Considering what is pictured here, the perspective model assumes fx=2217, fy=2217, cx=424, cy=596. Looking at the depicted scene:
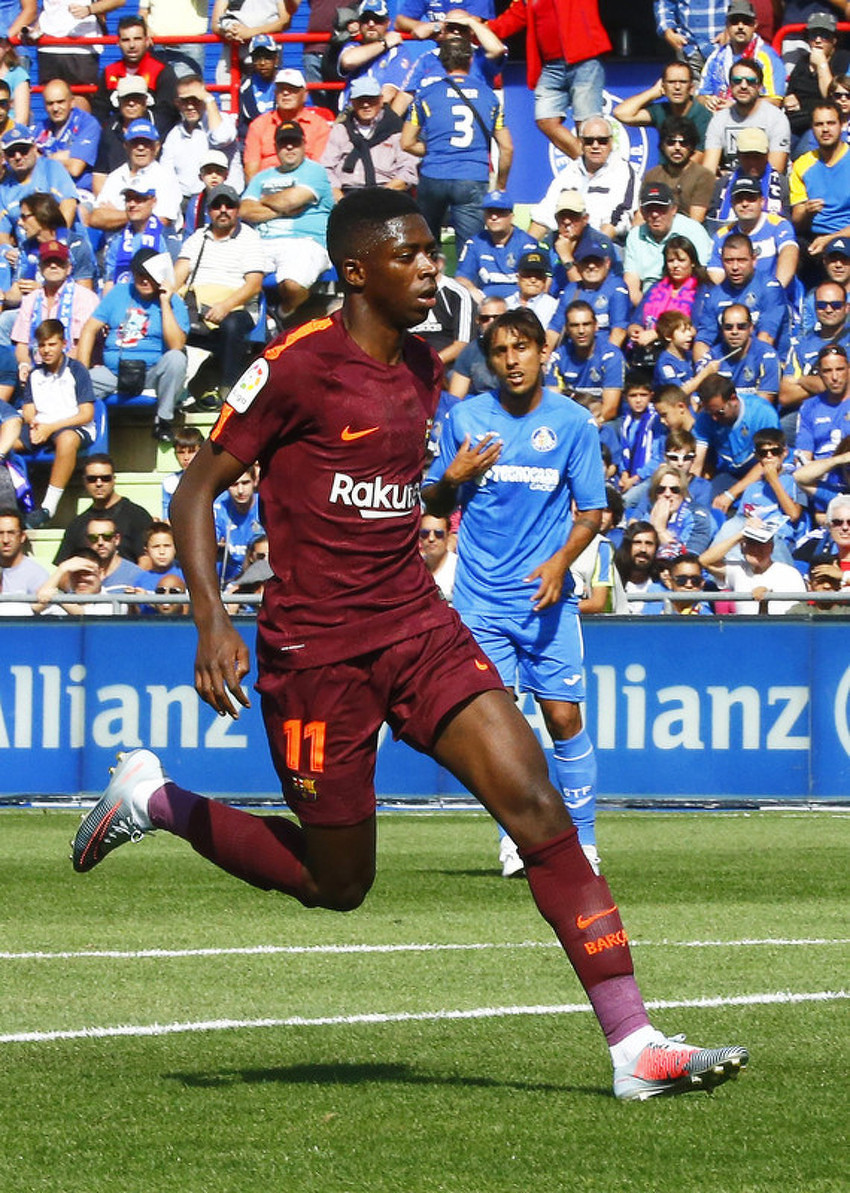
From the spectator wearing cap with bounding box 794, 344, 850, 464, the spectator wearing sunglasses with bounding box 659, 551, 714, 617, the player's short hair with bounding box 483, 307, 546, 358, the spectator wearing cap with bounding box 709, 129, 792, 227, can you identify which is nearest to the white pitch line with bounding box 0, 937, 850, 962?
the player's short hair with bounding box 483, 307, 546, 358

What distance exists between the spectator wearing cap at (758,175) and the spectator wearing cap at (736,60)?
104cm

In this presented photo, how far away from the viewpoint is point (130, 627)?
15.0m

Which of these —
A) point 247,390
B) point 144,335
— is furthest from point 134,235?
point 247,390

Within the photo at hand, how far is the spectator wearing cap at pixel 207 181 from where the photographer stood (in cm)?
1973

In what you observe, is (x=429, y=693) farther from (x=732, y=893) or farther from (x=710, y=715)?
(x=710, y=715)

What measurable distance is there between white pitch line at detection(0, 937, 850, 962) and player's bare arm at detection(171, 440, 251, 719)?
107 inches

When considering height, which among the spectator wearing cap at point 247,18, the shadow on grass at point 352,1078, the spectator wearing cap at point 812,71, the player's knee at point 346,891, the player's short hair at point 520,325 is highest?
the spectator wearing cap at point 247,18

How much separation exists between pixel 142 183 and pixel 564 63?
13.6ft

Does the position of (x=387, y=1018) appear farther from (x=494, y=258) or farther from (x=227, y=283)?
(x=227, y=283)

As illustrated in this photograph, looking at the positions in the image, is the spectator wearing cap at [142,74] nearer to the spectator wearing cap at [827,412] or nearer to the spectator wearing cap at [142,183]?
the spectator wearing cap at [142,183]

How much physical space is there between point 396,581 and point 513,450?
4482mm

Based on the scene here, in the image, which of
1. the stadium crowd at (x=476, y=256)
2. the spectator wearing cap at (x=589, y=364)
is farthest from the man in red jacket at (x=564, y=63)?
the spectator wearing cap at (x=589, y=364)

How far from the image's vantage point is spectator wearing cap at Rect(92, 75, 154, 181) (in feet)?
68.9

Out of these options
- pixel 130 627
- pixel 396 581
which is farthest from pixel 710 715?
pixel 396 581
